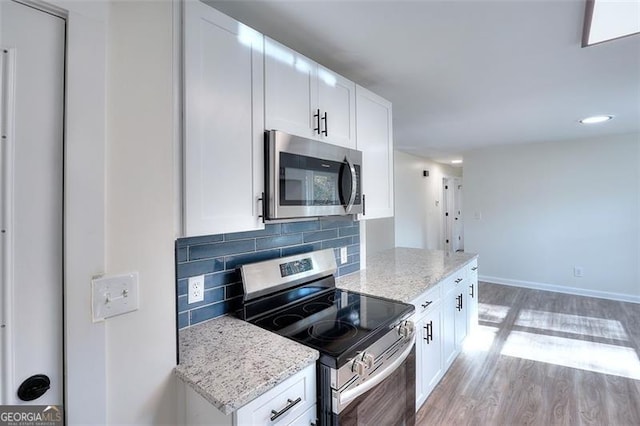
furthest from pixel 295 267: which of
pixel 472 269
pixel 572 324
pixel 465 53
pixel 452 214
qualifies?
pixel 452 214

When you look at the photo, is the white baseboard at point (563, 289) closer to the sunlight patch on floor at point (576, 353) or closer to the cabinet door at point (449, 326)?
the sunlight patch on floor at point (576, 353)

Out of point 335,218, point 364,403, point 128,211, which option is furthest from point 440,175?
point 128,211

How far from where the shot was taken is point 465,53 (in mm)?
1764

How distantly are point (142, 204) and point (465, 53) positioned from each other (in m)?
1.91

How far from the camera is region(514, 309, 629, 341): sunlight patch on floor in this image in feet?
10.1

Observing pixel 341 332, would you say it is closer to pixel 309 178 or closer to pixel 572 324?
pixel 309 178

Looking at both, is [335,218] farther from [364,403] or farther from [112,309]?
[112,309]

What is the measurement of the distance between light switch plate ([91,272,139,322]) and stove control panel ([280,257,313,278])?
2.54 feet

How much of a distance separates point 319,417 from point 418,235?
5270 millimetres

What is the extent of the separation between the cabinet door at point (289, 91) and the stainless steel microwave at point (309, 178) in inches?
3.1

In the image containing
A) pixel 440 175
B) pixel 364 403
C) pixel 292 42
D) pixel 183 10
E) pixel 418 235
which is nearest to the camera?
pixel 183 10

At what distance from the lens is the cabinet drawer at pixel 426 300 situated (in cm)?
178

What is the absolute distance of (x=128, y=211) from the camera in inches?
36.3

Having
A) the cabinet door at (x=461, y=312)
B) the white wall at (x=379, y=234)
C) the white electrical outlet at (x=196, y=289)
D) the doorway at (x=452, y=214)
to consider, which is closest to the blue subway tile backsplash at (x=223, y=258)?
the white electrical outlet at (x=196, y=289)
